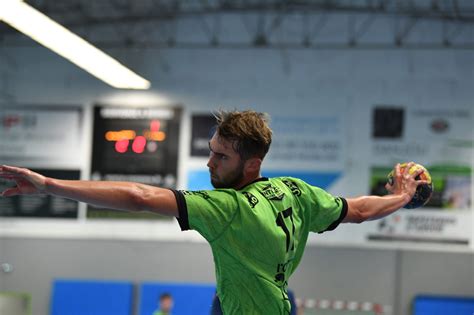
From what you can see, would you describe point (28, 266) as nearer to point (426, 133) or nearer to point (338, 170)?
point (338, 170)

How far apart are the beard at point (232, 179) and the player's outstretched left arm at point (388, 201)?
721mm

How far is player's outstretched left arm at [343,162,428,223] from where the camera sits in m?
3.97

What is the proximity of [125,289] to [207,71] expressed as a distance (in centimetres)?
470

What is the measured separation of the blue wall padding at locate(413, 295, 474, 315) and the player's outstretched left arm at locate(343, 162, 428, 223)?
9.68 meters

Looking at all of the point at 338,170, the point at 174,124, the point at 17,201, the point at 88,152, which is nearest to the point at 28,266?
the point at 17,201

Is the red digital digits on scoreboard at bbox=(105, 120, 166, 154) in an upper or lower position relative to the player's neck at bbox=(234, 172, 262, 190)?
upper

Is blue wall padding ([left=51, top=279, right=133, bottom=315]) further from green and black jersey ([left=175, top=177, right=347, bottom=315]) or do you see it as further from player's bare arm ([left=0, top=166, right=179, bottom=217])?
player's bare arm ([left=0, top=166, right=179, bottom=217])

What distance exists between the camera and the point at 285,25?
1421 cm

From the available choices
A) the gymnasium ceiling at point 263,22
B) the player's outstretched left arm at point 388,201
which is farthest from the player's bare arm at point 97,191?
the gymnasium ceiling at point 263,22

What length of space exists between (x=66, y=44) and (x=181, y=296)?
17.6 ft

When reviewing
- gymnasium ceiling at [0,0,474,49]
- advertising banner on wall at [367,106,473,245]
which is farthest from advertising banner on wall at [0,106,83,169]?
advertising banner on wall at [367,106,473,245]

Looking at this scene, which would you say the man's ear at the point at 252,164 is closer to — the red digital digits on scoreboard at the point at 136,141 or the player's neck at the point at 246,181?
the player's neck at the point at 246,181

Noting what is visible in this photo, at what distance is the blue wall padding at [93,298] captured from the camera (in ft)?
45.2

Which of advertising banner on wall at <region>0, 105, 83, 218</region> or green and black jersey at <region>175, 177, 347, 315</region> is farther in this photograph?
advertising banner on wall at <region>0, 105, 83, 218</region>
